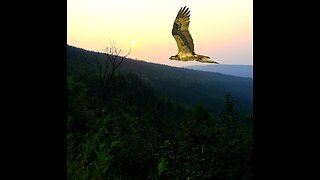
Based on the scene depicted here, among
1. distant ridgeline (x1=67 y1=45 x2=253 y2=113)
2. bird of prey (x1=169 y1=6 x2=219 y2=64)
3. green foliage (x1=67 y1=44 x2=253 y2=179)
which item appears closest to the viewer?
bird of prey (x1=169 y1=6 x2=219 y2=64)

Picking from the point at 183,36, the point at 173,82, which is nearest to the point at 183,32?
the point at 183,36

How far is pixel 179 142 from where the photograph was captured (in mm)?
11180

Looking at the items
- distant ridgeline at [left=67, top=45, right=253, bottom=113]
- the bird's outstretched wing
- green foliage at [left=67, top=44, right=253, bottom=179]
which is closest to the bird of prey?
the bird's outstretched wing

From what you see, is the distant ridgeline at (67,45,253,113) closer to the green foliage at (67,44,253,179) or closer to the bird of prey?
the green foliage at (67,44,253,179)

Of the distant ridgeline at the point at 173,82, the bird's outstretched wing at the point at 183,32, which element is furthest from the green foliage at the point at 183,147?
the distant ridgeline at the point at 173,82

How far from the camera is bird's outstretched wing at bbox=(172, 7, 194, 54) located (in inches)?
68.8

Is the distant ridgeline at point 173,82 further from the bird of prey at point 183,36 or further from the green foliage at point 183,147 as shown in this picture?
the bird of prey at point 183,36

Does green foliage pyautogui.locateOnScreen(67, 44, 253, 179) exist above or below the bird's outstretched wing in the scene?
below

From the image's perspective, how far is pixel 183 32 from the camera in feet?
5.93
